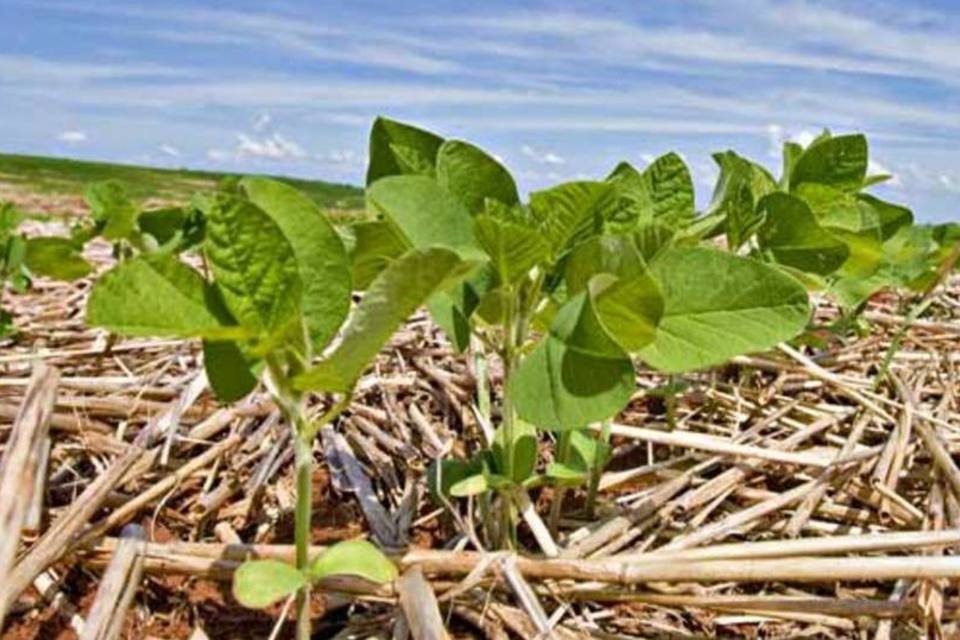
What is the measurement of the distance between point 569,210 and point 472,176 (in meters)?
0.10

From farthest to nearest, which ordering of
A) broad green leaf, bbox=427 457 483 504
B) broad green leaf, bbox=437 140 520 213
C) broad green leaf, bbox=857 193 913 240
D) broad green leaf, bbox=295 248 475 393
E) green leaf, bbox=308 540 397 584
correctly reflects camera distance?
broad green leaf, bbox=857 193 913 240
broad green leaf, bbox=427 457 483 504
broad green leaf, bbox=437 140 520 213
green leaf, bbox=308 540 397 584
broad green leaf, bbox=295 248 475 393

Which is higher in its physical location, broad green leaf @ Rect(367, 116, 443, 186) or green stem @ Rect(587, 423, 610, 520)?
broad green leaf @ Rect(367, 116, 443, 186)

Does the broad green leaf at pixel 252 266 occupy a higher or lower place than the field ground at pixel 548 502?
higher

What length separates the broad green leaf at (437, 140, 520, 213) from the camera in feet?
3.17

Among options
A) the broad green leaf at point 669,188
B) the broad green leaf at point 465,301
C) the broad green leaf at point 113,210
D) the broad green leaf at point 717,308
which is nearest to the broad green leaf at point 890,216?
the broad green leaf at point 669,188

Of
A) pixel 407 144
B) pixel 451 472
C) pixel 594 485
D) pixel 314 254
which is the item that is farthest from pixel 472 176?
pixel 594 485

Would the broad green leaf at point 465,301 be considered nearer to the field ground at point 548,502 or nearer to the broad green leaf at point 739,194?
the field ground at point 548,502

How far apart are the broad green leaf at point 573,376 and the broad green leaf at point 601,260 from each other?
0.10ft

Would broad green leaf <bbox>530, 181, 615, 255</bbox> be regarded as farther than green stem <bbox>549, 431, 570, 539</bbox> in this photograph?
No

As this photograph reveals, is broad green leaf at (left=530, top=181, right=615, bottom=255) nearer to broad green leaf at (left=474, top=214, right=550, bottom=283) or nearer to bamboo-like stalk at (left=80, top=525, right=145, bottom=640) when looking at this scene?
broad green leaf at (left=474, top=214, right=550, bottom=283)

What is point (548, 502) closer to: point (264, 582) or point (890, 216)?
point (264, 582)

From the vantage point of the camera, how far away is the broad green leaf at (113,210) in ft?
4.14

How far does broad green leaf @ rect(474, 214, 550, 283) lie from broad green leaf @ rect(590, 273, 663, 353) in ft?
0.20

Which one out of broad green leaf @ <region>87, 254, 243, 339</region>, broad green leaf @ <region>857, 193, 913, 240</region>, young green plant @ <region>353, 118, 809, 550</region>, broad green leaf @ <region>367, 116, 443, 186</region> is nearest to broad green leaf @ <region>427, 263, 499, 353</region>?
young green plant @ <region>353, 118, 809, 550</region>
